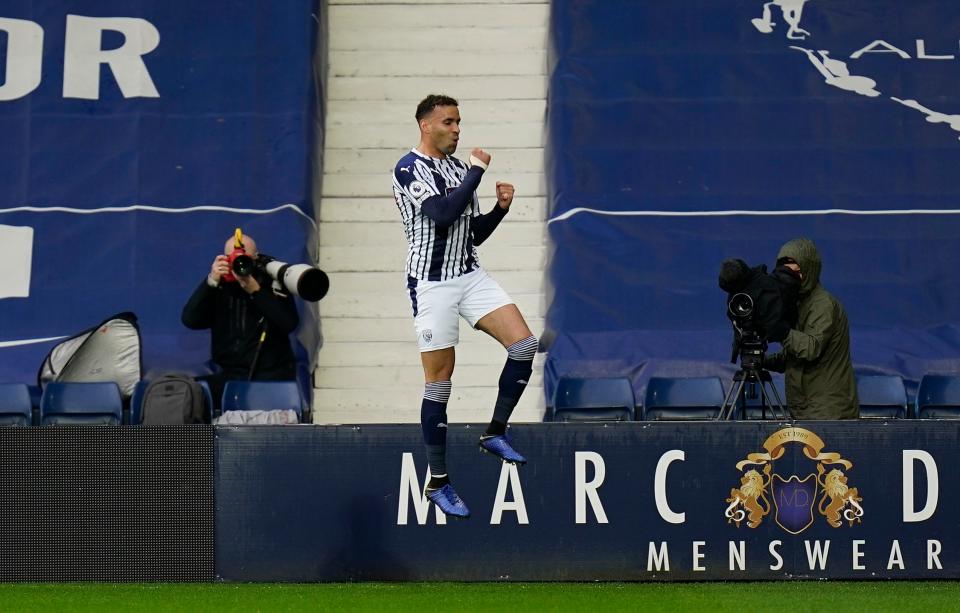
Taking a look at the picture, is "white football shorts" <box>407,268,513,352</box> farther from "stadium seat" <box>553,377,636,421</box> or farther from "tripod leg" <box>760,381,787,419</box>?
"stadium seat" <box>553,377,636,421</box>

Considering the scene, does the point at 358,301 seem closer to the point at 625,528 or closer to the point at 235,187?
the point at 235,187

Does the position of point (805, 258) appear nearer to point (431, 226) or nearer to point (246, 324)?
point (431, 226)

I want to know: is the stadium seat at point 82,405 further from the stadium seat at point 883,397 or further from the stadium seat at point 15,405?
the stadium seat at point 883,397

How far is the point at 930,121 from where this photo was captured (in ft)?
A: 38.3

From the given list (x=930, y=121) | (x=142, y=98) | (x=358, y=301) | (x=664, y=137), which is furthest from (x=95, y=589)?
(x=930, y=121)

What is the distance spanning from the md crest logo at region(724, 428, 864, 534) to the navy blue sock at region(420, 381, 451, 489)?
5.25ft

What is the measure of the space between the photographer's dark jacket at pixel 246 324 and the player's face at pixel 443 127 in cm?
353

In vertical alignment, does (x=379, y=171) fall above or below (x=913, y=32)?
below

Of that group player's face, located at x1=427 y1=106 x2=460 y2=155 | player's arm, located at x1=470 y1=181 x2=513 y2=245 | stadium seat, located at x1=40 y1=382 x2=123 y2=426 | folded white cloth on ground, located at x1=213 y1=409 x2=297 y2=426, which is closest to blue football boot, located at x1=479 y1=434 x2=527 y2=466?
player's arm, located at x1=470 y1=181 x2=513 y2=245

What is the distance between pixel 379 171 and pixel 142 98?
6.49 feet

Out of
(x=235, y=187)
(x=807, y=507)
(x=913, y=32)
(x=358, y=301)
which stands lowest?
(x=807, y=507)

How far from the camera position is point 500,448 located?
21.1 ft

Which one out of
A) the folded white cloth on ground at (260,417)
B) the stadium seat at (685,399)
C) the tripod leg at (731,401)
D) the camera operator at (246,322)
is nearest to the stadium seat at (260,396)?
the folded white cloth on ground at (260,417)

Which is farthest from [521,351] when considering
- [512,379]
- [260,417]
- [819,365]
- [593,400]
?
[593,400]
